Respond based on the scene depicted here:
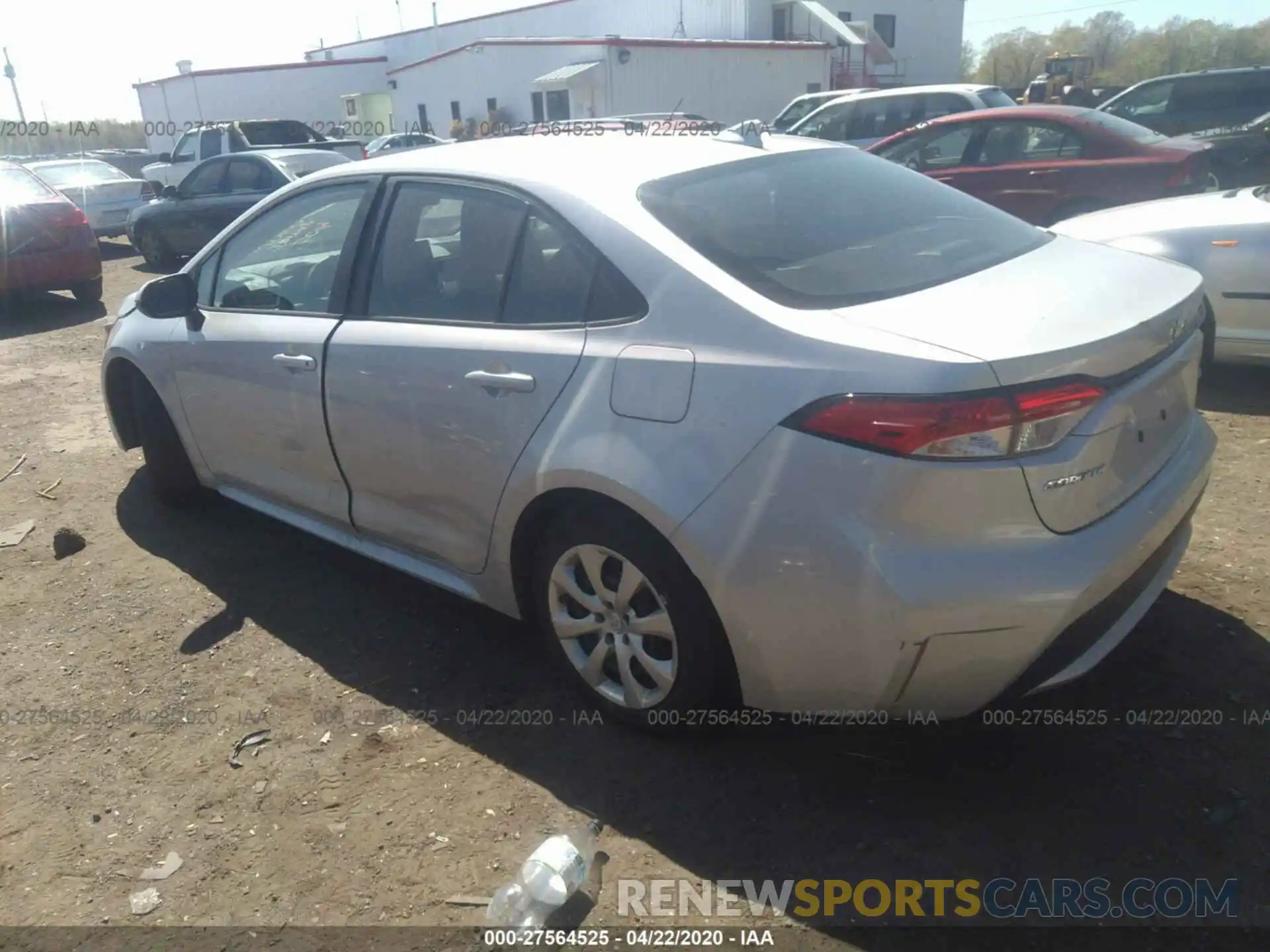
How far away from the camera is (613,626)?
280cm

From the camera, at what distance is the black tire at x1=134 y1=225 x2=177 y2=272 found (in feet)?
42.3

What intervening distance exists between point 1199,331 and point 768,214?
1293 millimetres

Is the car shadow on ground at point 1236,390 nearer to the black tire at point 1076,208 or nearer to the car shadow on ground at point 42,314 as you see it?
the black tire at point 1076,208

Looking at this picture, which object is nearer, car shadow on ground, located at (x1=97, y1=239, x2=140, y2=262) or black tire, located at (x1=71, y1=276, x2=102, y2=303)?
black tire, located at (x1=71, y1=276, x2=102, y2=303)

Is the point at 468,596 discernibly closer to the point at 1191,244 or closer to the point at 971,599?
the point at 971,599

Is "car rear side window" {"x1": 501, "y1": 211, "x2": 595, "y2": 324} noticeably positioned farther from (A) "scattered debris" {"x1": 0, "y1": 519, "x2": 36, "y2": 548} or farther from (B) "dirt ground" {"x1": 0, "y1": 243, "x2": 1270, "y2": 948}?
(A) "scattered debris" {"x1": 0, "y1": 519, "x2": 36, "y2": 548}

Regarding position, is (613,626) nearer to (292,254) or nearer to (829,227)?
(829,227)

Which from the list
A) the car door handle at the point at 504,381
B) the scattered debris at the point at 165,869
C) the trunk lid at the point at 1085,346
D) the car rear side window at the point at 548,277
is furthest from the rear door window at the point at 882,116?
the scattered debris at the point at 165,869

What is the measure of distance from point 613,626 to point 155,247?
12349 mm

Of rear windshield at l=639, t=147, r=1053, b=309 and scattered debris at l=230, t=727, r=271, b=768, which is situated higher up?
rear windshield at l=639, t=147, r=1053, b=309

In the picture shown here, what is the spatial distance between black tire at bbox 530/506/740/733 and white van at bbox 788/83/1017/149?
38.1 feet

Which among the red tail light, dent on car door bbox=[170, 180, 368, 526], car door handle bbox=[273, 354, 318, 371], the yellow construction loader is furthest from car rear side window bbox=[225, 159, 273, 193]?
the yellow construction loader

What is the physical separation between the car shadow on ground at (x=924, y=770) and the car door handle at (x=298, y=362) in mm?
969

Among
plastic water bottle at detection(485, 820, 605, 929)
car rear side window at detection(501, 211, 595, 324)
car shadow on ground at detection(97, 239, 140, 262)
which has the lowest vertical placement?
car shadow on ground at detection(97, 239, 140, 262)
